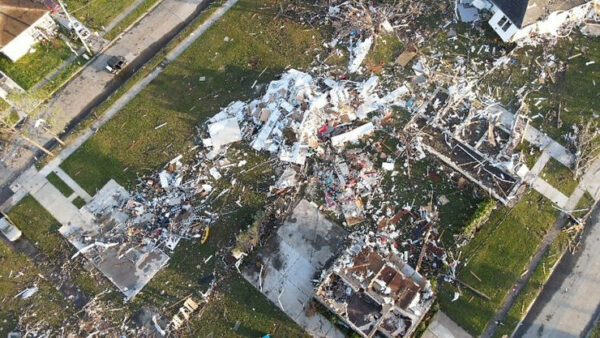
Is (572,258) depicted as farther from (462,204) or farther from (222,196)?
(222,196)

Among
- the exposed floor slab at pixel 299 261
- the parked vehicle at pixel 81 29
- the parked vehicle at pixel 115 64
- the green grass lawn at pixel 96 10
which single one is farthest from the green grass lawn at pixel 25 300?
the green grass lawn at pixel 96 10

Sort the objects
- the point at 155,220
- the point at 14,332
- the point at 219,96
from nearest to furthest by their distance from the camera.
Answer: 1. the point at 14,332
2. the point at 155,220
3. the point at 219,96

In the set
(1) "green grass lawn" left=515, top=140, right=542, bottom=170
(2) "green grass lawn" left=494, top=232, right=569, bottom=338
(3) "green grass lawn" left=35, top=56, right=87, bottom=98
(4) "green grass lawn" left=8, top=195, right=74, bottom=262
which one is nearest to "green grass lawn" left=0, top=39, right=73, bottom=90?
(3) "green grass lawn" left=35, top=56, right=87, bottom=98

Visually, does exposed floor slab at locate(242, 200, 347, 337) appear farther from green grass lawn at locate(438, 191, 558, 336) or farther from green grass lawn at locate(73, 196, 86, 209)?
green grass lawn at locate(73, 196, 86, 209)

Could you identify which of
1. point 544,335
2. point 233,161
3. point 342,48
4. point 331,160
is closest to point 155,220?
point 233,161

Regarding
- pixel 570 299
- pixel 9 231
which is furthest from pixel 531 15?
pixel 9 231

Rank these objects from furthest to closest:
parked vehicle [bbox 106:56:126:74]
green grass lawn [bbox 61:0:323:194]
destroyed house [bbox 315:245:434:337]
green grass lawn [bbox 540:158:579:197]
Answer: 1. parked vehicle [bbox 106:56:126:74]
2. green grass lawn [bbox 61:0:323:194]
3. green grass lawn [bbox 540:158:579:197]
4. destroyed house [bbox 315:245:434:337]

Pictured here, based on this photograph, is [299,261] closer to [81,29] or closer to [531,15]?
[531,15]
